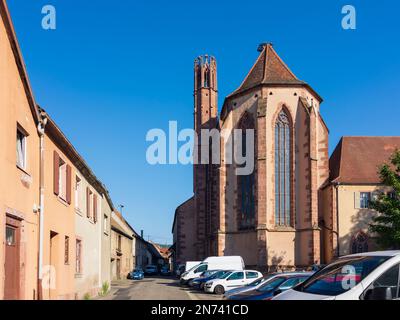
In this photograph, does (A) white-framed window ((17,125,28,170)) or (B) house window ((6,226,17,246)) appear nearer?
(B) house window ((6,226,17,246))

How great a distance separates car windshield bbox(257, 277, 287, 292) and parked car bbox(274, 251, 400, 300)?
820cm

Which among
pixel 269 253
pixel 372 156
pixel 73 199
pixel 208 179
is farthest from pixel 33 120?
pixel 208 179

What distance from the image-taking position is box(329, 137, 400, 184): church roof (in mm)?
45406

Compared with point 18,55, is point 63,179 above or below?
below

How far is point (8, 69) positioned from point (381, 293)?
9.90 metres

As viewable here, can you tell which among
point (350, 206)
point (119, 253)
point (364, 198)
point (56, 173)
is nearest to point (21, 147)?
point (56, 173)

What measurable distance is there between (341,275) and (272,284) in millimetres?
9220

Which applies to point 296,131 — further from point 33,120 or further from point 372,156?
point 33,120

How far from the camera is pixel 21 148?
13773mm

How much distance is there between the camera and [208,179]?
60906 millimetres

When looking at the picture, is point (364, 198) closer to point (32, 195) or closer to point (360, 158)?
point (360, 158)

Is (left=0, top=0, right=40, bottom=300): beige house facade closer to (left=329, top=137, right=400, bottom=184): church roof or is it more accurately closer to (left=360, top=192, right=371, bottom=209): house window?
(left=329, top=137, right=400, bottom=184): church roof

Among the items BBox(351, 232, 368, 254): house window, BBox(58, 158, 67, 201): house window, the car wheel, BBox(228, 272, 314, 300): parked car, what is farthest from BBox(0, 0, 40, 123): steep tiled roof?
BBox(351, 232, 368, 254): house window

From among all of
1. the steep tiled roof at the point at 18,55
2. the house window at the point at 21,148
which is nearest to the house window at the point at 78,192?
the steep tiled roof at the point at 18,55
